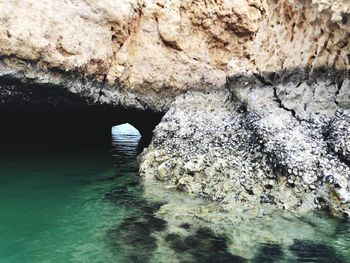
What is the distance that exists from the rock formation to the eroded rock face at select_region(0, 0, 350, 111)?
3 centimetres

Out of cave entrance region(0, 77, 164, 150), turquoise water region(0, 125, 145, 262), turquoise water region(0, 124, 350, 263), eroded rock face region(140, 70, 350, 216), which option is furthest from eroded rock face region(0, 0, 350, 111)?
turquoise water region(0, 124, 350, 263)

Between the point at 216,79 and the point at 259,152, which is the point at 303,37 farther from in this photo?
the point at 216,79

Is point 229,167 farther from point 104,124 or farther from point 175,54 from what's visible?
point 104,124

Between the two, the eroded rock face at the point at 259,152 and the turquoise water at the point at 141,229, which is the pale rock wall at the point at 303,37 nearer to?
the eroded rock face at the point at 259,152

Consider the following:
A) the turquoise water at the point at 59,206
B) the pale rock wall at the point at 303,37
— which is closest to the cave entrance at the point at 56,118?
the turquoise water at the point at 59,206

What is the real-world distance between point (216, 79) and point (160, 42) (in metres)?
2.09

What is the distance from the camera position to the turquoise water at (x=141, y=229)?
5906 millimetres

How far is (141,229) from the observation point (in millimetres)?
6797

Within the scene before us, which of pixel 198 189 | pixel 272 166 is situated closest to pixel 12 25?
pixel 198 189

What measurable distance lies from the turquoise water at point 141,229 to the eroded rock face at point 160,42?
3332mm

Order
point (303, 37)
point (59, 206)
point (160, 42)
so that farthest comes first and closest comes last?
point (160, 42) < point (303, 37) < point (59, 206)

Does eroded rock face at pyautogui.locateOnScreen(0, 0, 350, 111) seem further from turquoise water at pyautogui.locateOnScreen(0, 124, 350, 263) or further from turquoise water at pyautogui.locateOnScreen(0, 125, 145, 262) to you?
turquoise water at pyautogui.locateOnScreen(0, 124, 350, 263)

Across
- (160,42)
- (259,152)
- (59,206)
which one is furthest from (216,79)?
(59,206)

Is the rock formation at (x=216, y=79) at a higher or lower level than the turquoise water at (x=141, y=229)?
higher
